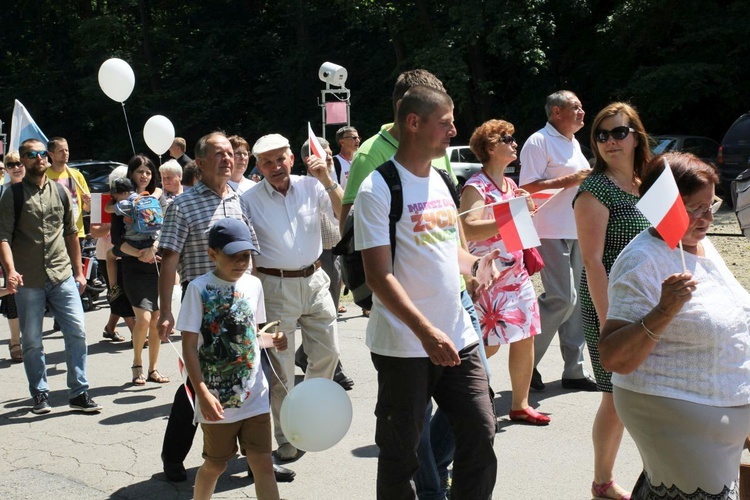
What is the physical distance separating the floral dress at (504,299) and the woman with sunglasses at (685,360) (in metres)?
2.78

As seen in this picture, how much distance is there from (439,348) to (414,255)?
0.45m

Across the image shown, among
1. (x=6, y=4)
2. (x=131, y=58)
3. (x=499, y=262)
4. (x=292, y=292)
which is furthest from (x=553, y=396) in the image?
(x=6, y=4)

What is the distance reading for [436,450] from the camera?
4652 mm

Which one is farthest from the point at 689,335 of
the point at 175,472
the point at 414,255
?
the point at 175,472

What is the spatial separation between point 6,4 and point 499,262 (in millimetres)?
38238

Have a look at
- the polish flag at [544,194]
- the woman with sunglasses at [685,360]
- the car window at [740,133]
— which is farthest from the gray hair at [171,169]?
the car window at [740,133]

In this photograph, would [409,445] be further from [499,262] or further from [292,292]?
[499,262]

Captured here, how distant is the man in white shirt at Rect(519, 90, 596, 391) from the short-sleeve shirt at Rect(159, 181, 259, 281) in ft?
7.88

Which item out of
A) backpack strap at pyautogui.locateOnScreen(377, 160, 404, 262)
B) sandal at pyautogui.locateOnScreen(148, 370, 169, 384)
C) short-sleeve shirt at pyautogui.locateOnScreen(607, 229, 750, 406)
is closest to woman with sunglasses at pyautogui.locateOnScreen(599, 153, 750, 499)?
short-sleeve shirt at pyautogui.locateOnScreen(607, 229, 750, 406)

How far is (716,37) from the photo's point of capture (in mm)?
22656

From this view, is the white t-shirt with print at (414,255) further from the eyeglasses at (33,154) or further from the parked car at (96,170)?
the parked car at (96,170)

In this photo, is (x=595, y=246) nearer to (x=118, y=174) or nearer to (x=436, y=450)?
(x=436, y=450)

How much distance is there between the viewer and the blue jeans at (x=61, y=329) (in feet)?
23.2

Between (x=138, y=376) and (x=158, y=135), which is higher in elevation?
(x=158, y=135)
